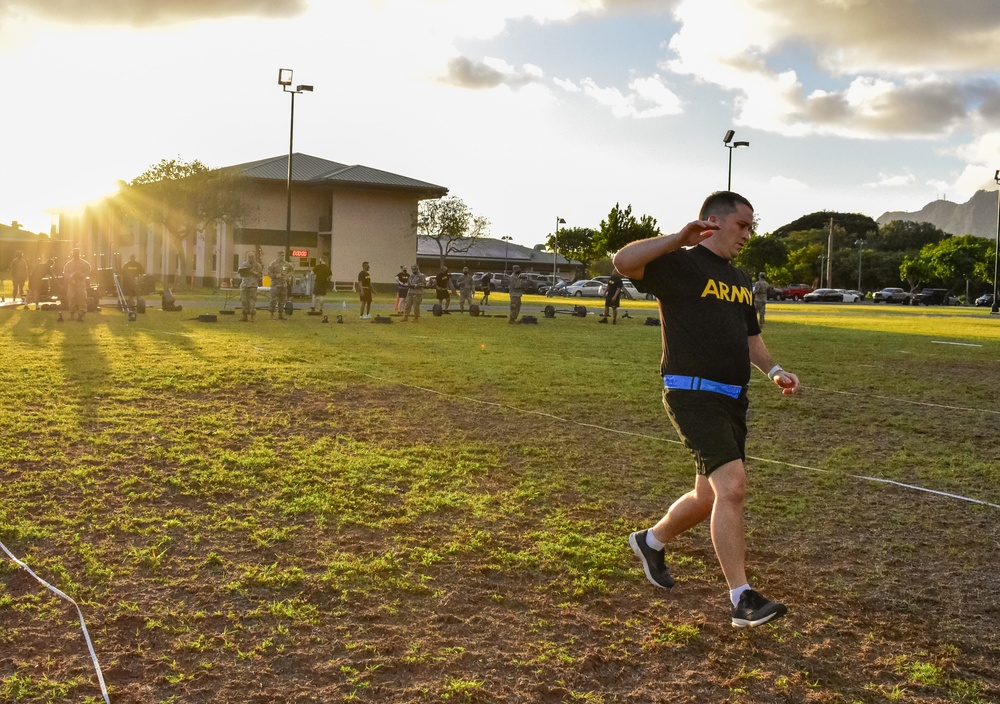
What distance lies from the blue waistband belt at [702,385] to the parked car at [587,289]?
61.3 metres

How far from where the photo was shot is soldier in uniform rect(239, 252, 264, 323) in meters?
22.5

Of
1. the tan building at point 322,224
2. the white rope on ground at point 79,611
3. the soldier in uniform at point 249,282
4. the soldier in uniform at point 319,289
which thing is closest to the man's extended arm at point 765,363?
the white rope on ground at point 79,611

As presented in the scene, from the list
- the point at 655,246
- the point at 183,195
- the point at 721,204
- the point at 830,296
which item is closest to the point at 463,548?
the point at 655,246

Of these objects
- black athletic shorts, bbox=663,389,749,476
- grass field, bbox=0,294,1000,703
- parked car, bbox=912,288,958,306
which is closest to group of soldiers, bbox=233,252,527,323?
grass field, bbox=0,294,1000,703

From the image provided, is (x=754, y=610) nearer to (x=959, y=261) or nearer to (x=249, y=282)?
(x=249, y=282)

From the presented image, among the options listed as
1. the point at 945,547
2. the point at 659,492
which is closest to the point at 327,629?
the point at 659,492

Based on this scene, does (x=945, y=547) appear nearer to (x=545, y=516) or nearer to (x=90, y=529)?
(x=545, y=516)

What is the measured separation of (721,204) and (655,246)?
51 centimetres

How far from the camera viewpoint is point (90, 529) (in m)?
5.49

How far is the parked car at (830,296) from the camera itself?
79250mm

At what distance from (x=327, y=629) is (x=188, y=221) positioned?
2250 inches

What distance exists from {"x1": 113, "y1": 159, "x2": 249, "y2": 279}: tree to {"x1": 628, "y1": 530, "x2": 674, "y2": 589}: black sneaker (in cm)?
5429

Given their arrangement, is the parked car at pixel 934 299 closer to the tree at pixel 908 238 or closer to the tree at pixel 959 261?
the tree at pixel 959 261

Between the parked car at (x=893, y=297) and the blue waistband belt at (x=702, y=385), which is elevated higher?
the parked car at (x=893, y=297)
